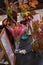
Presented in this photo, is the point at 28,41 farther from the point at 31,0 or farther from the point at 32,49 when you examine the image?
the point at 31,0

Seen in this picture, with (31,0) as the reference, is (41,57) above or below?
below

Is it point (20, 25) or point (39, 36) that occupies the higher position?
point (20, 25)

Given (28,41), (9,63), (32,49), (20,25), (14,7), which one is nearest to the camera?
(9,63)

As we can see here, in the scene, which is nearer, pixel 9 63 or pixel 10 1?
pixel 9 63

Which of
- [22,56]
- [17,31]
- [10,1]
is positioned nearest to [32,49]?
[22,56]

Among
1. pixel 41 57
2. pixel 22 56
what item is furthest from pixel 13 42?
pixel 41 57

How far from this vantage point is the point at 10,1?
1.47 metres

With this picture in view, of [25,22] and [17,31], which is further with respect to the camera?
[25,22]

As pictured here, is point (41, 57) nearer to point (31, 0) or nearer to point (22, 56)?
point (22, 56)

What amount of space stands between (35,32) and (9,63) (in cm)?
33

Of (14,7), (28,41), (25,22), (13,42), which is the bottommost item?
(28,41)

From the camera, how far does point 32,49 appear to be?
1503 mm

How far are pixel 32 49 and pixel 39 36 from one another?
211mm

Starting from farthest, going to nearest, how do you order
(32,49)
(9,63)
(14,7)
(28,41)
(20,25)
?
(28,41) → (32,49) → (14,7) → (20,25) → (9,63)
